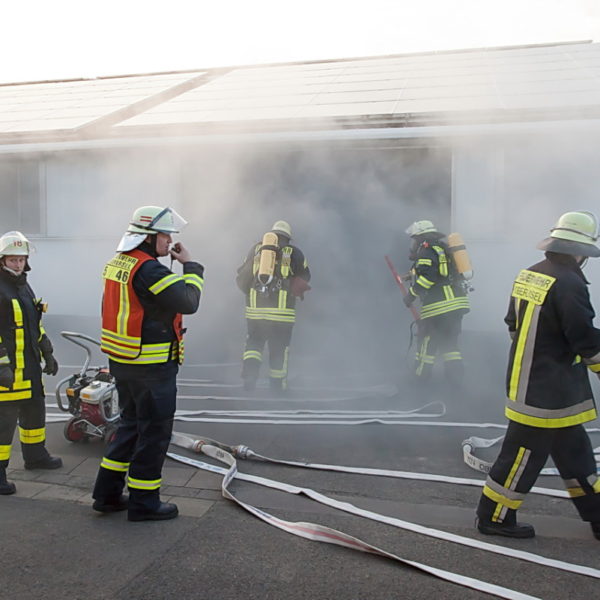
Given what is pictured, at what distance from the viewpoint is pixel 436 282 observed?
6.07m

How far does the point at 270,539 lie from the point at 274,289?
3.45 metres

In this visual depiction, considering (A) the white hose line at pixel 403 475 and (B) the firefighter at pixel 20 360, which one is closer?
(A) the white hose line at pixel 403 475


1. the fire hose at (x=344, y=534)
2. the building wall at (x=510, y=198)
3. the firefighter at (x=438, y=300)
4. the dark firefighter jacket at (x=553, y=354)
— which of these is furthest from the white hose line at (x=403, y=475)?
the building wall at (x=510, y=198)

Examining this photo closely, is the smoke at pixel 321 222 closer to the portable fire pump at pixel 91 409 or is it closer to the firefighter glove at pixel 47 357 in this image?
the portable fire pump at pixel 91 409

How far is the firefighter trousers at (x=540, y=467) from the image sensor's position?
2.98m

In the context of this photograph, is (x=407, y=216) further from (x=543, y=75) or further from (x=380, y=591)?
(x=380, y=591)

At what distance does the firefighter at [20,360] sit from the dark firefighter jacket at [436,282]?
3.51m

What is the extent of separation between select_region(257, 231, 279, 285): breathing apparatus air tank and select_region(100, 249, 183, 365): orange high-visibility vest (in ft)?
9.26

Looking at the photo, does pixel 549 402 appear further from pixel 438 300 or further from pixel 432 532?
pixel 438 300

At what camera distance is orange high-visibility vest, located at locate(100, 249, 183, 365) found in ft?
10.3

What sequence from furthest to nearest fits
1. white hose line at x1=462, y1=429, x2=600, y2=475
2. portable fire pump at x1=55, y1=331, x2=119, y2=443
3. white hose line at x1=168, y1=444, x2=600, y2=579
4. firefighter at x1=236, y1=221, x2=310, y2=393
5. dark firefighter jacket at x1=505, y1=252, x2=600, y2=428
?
firefighter at x1=236, y1=221, x2=310, y2=393
portable fire pump at x1=55, y1=331, x2=119, y2=443
white hose line at x1=462, y1=429, x2=600, y2=475
dark firefighter jacket at x1=505, y1=252, x2=600, y2=428
white hose line at x1=168, y1=444, x2=600, y2=579

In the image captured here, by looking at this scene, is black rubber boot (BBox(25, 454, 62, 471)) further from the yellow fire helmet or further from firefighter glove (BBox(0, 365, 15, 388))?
the yellow fire helmet

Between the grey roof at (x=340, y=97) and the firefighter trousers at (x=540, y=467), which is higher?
the grey roof at (x=340, y=97)

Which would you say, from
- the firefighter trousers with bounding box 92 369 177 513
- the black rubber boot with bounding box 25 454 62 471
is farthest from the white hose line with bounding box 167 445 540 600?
the black rubber boot with bounding box 25 454 62 471
